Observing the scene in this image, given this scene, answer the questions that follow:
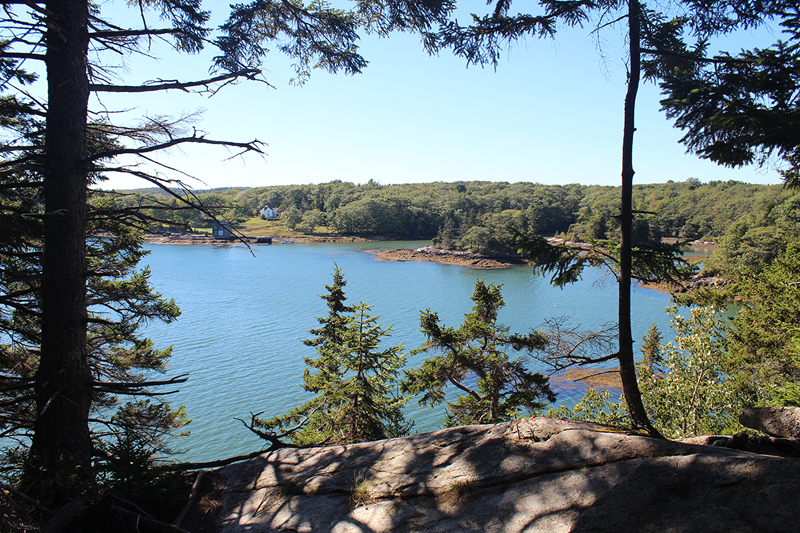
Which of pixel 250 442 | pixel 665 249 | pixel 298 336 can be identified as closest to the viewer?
pixel 665 249

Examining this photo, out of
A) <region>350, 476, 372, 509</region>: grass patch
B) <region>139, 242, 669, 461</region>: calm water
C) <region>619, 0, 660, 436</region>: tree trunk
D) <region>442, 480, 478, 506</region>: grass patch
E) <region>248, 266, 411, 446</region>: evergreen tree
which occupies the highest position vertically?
<region>619, 0, 660, 436</region>: tree trunk

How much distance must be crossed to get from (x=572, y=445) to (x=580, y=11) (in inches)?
220

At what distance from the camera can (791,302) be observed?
12078mm

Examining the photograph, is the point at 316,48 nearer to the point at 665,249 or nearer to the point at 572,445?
the point at 665,249

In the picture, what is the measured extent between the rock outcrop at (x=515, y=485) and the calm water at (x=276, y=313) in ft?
7.96

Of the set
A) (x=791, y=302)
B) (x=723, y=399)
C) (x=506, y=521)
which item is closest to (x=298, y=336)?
(x=723, y=399)

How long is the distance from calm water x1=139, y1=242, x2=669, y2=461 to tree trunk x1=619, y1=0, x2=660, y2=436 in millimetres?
435

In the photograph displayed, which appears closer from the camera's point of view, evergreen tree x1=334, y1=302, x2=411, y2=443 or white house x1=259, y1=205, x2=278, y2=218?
evergreen tree x1=334, y1=302, x2=411, y2=443

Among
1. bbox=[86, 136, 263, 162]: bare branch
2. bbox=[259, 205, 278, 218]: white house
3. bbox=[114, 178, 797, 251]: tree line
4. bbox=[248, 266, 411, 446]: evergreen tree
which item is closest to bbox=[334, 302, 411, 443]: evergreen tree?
bbox=[248, 266, 411, 446]: evergreen tree

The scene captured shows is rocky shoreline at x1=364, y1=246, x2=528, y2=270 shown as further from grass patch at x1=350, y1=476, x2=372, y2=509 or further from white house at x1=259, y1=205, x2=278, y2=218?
white house at x1=259, y1=205, x2=278, y2=218

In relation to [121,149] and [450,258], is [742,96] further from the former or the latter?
[450,258]

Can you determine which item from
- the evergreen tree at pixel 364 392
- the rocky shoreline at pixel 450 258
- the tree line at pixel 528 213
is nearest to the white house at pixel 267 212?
the tree line at pixel 528 213

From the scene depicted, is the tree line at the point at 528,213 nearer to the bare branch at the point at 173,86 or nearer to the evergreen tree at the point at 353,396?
the evergreen tree at the point at 353,396

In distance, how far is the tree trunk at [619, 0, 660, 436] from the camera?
546 cm
